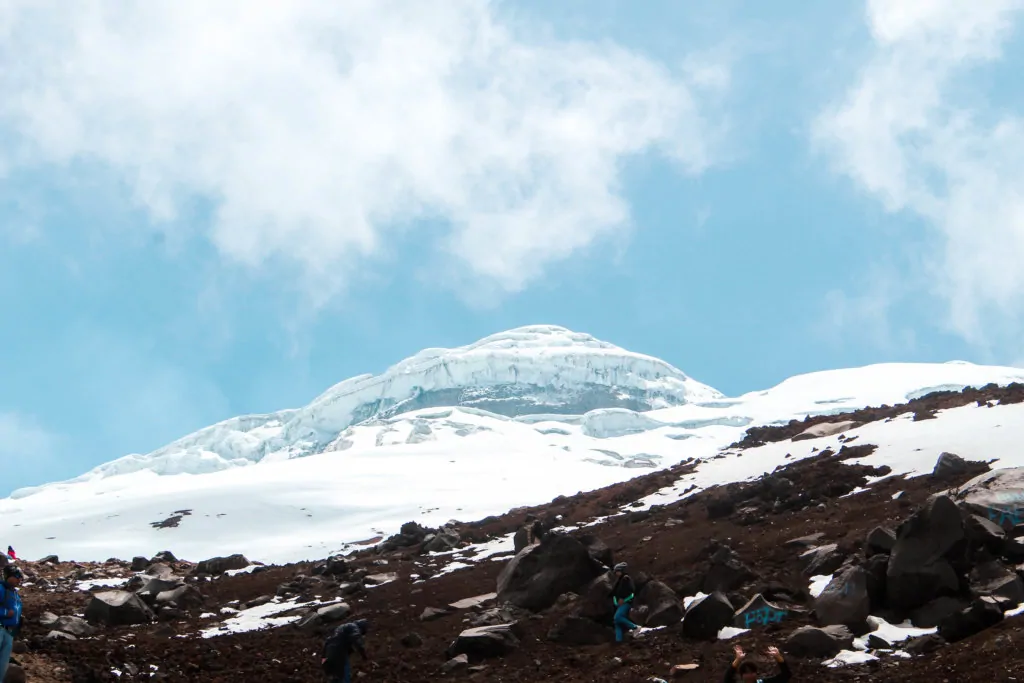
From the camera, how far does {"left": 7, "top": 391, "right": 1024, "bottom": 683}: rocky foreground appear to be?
13188mm

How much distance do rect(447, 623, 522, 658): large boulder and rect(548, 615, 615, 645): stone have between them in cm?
82

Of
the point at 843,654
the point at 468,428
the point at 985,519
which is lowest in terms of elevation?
the point at 843,654

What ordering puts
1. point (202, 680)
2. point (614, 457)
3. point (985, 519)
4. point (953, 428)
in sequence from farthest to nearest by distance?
point (614, 457), point (953, 428), point (985, 519), point (202, 680)

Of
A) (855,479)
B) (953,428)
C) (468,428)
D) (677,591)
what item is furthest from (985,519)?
(468,428)

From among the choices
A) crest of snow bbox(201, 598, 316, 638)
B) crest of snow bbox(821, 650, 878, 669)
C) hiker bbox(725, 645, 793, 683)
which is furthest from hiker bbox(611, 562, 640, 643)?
crest of snow bbox(201, 598, 316, 638)

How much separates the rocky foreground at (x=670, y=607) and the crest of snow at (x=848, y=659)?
0.03 m

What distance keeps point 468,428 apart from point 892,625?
18413cm

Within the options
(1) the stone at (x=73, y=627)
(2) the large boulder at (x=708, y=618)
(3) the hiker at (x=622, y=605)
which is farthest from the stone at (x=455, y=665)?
(1) the stone at (x=73, y=627)

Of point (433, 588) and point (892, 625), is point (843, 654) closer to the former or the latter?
point (892, 625)

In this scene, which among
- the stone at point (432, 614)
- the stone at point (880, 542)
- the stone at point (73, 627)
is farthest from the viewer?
the stone at point (432, 614)

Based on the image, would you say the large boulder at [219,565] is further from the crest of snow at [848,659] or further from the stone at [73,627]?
the crest of snow at [848,659]

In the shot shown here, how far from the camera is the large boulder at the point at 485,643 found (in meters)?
15.5

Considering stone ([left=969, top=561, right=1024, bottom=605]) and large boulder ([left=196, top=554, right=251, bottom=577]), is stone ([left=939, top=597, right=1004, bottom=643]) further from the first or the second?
large boulder ([left=196, top=554, right=251, bottom=577])

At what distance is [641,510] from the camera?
113 feet
